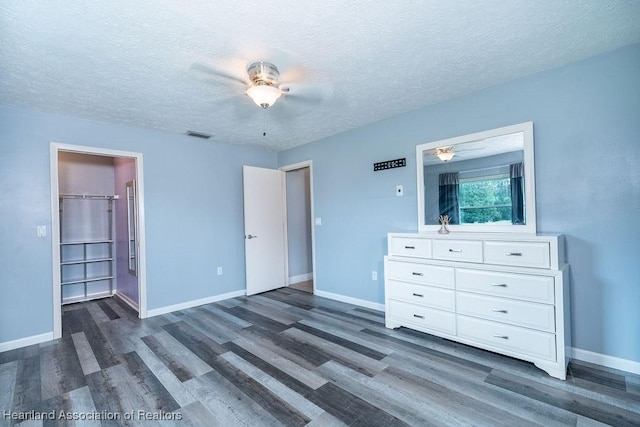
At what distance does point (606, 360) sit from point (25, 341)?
5174mm

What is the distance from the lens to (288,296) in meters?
4.45

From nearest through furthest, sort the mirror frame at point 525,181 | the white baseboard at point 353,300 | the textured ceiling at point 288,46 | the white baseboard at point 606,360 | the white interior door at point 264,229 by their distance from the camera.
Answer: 1. the textured ceiling at point 288,46
2. the white baseboard at point 606,360
3. the mirror frame at point 525,181
4. the white baseboard at point 353,300
5. the white interior door at point 264,229

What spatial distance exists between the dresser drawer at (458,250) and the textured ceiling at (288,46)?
1449 mm

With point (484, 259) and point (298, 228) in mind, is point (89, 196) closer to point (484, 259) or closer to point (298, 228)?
point (298, 228)

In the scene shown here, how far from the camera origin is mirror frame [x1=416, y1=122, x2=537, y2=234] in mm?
2547

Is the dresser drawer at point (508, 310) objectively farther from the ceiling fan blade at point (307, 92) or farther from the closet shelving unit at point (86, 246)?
the closet shelving unit at point (86, 246)

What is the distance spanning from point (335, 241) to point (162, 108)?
2667 millimetres

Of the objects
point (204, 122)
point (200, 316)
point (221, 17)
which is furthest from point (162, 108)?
point (200, 316)

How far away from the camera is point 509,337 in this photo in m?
2.34

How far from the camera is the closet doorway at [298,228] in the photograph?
5223 mm

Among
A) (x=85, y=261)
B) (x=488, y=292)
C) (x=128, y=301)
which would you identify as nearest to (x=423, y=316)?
(x=488, y=292)

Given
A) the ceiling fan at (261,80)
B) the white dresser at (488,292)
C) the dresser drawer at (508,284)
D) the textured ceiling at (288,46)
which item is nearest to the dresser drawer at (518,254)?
the white dresser at (488,292)

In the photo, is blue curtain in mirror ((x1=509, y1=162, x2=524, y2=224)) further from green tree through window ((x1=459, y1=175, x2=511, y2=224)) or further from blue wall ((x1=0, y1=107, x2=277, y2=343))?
blue wall ((x1=0, y1=107, x2=277, y2=343))

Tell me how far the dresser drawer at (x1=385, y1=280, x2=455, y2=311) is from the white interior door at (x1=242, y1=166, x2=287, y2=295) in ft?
7.51
